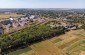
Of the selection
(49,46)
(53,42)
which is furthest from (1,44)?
(53,42)

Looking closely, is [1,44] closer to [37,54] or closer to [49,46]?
[37,54]

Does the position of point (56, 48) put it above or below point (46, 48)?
below

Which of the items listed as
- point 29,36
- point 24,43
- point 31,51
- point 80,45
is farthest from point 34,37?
point 80,45

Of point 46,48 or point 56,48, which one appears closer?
point 46,48

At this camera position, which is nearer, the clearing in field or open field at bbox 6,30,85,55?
open field at bbox 6,30,85,55

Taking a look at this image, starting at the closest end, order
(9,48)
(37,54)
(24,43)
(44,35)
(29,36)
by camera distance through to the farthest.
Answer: (37,54) → (9,48) → (24,43) → (29,36) → (44,35)

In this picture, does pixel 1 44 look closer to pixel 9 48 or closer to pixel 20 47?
pixel 9 48

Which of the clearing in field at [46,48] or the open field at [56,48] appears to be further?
the clearing in field at [46,48]

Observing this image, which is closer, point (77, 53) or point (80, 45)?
point (77, 53)

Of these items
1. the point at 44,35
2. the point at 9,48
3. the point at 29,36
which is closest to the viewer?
the point at 9,48
